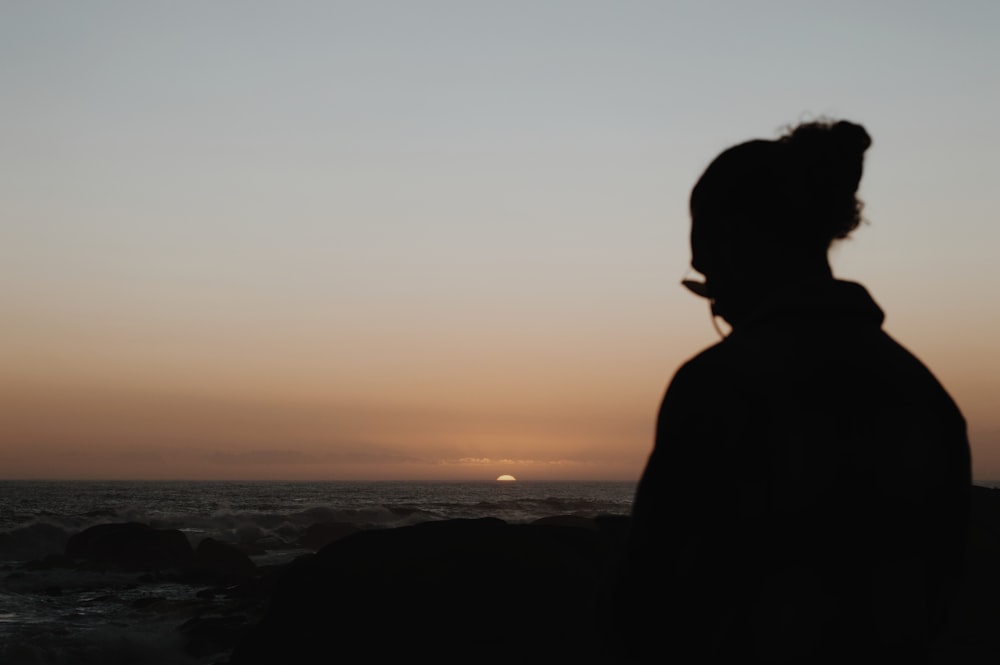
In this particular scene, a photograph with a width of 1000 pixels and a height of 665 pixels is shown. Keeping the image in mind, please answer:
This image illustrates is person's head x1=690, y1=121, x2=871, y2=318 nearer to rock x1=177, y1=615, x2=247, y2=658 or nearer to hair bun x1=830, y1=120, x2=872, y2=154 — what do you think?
hair bun x1=830, y1=120, x2=872, y2=154

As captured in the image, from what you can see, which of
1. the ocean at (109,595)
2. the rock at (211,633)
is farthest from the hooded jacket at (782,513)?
the rock at (211,633)

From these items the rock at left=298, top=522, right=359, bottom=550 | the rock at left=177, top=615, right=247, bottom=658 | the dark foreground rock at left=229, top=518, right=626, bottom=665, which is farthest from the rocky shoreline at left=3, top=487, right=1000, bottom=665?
the rock at left=298, top=522, right=359, bottom=550

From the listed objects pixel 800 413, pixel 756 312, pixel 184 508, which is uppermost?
pixel 756 312

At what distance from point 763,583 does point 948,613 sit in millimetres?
508

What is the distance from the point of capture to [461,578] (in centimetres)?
802

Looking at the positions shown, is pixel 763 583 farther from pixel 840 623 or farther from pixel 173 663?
pixel 173 663

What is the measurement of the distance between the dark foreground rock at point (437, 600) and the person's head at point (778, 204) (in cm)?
571

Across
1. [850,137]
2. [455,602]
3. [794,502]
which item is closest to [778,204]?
[850,137]

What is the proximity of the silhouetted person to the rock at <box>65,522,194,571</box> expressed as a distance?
25.4 m

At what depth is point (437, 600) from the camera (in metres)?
7.82

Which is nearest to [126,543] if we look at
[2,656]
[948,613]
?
[2,656]

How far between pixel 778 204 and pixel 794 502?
547 millimetres

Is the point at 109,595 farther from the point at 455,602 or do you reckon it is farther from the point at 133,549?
the point at 455,602

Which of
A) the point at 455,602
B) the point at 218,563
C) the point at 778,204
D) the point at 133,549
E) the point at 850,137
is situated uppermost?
the point at 850,137
